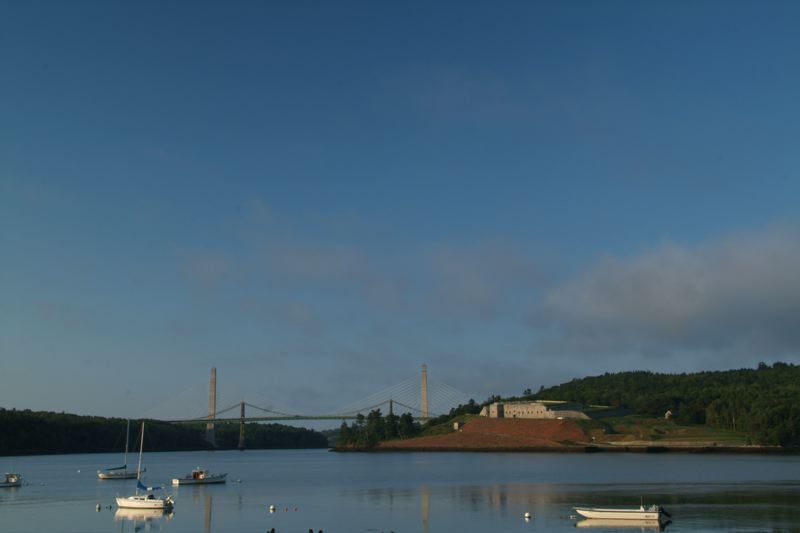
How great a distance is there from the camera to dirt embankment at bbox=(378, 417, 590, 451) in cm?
12338

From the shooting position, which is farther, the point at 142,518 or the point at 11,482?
the point at 11,482

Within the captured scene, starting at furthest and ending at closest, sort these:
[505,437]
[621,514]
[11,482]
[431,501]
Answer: [505,437], [11,482], [431,501], [621,514]

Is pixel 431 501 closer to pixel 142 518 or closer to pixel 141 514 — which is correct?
pixel 142 518

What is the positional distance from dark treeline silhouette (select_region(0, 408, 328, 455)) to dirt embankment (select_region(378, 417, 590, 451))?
4804cm

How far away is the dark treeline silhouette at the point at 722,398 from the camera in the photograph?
106 metres

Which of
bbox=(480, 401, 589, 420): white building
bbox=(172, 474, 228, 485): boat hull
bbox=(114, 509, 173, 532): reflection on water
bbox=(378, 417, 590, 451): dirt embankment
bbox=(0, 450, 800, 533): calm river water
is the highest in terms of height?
bbox=(480, 401, 589, 420): white building

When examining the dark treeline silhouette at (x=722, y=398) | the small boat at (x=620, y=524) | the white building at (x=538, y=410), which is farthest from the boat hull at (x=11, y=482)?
the white building at (x=538, y=410)

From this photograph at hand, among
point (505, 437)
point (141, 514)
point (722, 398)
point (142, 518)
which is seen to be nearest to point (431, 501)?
point (142, 518)

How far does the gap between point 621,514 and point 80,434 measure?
12451 cm

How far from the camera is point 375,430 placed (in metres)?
154

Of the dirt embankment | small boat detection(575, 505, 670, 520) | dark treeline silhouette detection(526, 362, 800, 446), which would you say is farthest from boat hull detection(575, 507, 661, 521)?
the dirt embankment

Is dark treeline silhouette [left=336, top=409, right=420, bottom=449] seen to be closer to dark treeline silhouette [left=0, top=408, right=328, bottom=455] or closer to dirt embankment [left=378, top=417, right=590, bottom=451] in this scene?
dirt embankment [left=378, top=417, right=590, bottom=451]

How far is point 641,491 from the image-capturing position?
48.0 meters

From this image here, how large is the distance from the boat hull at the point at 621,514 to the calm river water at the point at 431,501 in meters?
0.97
